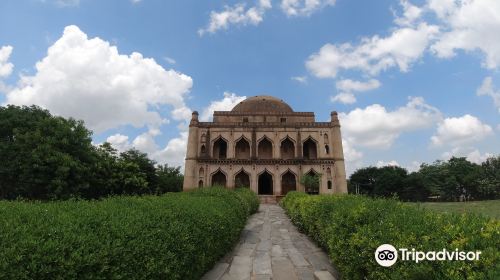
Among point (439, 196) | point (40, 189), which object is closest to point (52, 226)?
point (40, 189)

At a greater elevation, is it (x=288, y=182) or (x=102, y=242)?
(x=288, y=182)

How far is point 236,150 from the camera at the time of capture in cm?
3978

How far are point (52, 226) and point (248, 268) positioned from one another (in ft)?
15.6

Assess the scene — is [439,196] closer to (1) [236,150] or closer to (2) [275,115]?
(2) [275,115]

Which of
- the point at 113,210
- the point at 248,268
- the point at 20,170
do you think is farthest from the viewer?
the point at 20,170

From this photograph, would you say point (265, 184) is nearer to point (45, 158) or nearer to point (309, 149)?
point (309, 149)

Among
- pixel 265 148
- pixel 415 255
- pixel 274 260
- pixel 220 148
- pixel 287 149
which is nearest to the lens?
pixel 415 255

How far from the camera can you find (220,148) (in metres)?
40.7

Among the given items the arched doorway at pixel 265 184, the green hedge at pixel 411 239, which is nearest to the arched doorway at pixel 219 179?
the arched doorway at pixel 265 184

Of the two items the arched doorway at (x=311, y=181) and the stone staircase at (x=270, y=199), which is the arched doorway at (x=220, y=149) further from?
the arched doorway at (x=311, y=181)

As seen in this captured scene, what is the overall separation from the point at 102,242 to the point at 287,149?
121 ft

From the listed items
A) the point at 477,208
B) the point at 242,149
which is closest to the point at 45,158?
the point at 242,149

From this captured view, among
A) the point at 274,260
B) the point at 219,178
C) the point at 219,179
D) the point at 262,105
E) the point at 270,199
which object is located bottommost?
the point at 274,260

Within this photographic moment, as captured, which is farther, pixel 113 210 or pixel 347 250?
pixel 347 250
